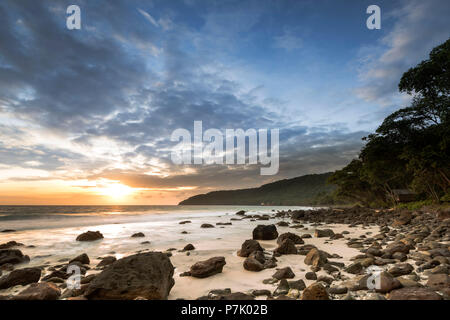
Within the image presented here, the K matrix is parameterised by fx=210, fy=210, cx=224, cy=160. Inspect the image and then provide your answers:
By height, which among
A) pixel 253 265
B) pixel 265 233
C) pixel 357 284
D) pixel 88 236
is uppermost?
pixel 357 284

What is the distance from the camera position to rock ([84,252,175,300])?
3.94 metres

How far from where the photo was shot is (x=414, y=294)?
135 inches

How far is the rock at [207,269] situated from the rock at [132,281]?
101 centimetres

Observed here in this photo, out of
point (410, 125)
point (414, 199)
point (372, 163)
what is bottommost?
point (414, 199)

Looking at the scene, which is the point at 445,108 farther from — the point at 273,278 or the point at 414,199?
the point at 273,278

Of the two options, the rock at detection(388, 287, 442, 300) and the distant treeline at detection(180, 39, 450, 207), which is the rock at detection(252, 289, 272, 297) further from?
the distant treeline at detection(180, 39, 450, 207)

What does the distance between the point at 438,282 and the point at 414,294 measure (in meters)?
1.10

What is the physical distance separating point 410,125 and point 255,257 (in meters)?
25.2

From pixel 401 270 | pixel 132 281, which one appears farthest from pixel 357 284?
pixel 132 281

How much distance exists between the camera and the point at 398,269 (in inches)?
193

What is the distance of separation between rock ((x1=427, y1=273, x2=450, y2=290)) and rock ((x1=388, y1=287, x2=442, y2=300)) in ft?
2.37

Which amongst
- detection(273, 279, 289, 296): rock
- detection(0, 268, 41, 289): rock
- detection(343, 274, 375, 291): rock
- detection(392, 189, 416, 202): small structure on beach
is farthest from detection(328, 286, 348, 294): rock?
detection(392, 189, 416, 202): small structure on beach

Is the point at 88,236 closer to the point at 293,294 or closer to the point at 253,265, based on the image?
the point at 253,265
